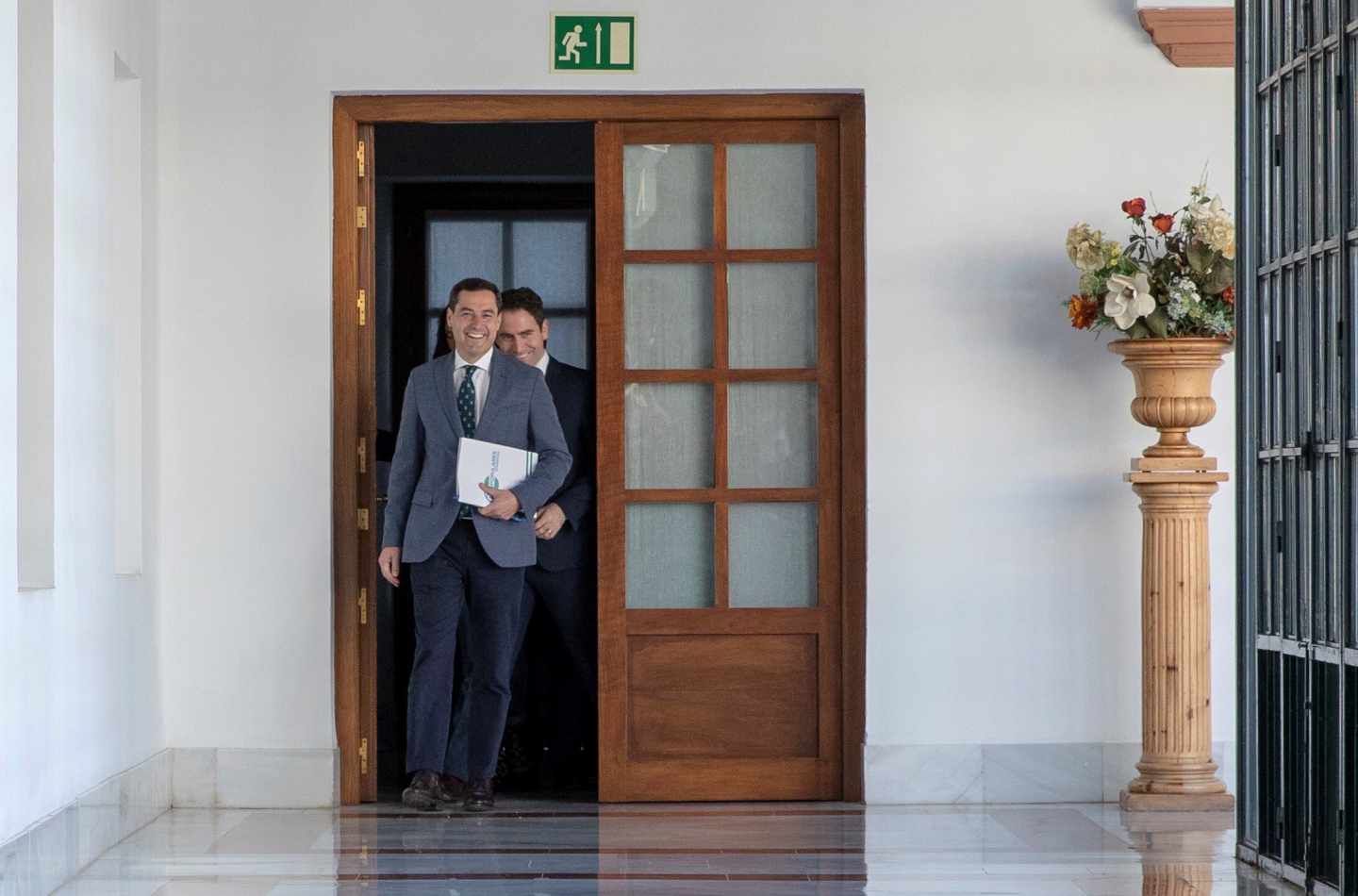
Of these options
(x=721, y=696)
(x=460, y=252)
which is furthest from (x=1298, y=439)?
(x=460, y=252)

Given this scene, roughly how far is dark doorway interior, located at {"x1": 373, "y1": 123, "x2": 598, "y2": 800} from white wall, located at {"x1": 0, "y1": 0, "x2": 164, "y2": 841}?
2.57 meters

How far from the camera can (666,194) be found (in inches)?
246

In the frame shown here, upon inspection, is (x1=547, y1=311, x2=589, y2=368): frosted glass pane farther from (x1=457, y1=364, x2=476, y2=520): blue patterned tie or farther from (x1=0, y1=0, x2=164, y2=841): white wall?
(x1=0, y1=0, x2=164, y2=841): white wall

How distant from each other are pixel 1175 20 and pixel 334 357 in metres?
2.94

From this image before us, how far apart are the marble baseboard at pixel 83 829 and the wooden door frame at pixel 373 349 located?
0.63 m

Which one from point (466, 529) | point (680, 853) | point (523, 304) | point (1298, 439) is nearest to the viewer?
point (1298, 439)

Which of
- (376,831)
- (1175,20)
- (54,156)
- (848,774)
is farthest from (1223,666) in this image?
(54,156)

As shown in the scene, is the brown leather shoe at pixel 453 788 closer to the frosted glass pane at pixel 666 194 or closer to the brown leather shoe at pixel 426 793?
the brown leather shoe at pixel 426 793

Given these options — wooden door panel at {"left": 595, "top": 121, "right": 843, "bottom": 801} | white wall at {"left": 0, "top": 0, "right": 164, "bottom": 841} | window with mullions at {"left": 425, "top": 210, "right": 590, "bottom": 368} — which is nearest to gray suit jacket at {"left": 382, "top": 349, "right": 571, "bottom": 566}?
wooden door panel at {"left": 595, "top": 121, "right": 843, "bottom": 801}

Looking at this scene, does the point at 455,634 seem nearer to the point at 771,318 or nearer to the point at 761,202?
the point at 771,318

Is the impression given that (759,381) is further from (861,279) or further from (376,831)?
(376,831)

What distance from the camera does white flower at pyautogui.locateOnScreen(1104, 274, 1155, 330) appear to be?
5.73 metres

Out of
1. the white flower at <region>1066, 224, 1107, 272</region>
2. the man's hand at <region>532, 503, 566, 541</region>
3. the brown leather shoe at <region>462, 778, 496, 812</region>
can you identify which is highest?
the white flower at <region>1066, 224, 1107, 272</region>

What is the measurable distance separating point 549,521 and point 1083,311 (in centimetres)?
183
